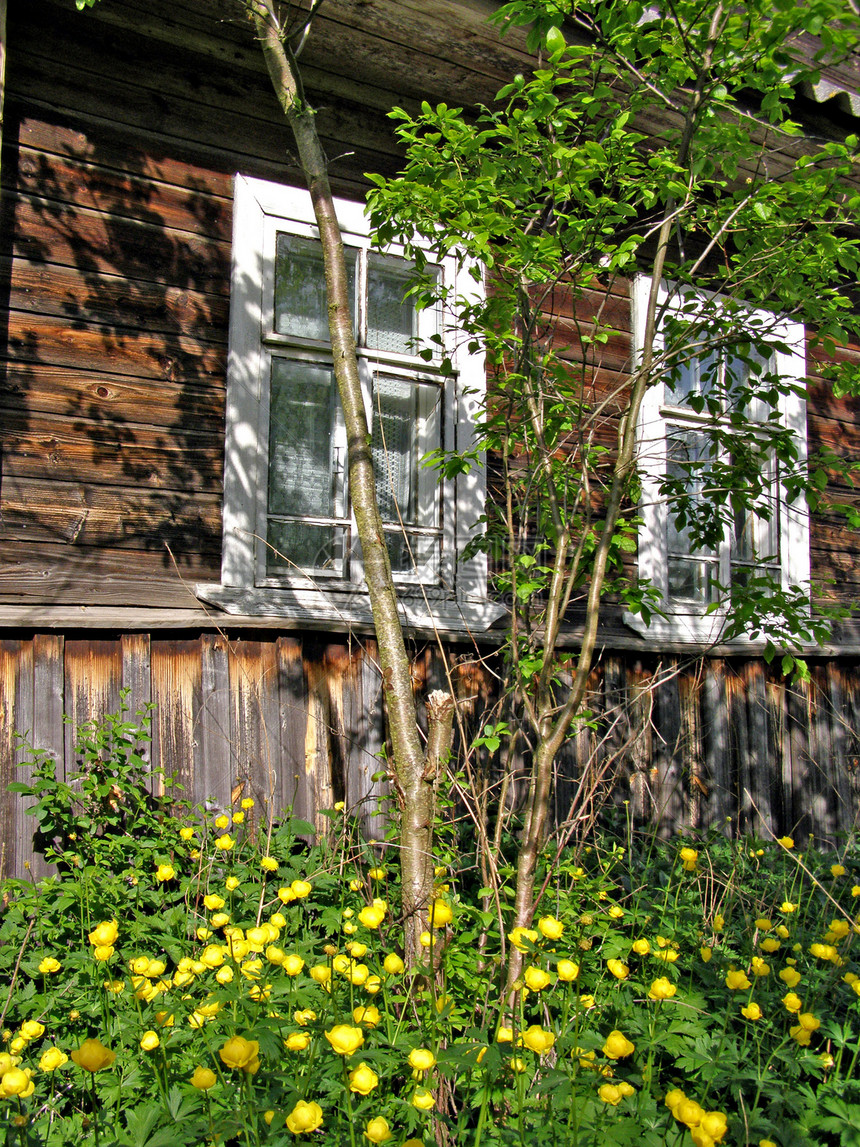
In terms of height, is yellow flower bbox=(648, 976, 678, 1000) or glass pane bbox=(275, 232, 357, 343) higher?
glass pane bbox=(275, 232, 357, 343)

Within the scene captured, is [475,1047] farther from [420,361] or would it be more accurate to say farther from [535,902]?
[420,361]

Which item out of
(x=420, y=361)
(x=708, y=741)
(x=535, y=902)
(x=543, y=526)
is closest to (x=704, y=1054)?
(x=535, y=902)

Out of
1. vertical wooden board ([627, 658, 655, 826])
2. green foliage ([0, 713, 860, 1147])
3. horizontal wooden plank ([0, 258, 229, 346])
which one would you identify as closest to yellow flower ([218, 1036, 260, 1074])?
green foliage ([0, 713, 860, 1147])

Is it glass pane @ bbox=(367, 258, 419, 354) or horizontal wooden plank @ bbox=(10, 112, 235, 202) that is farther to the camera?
glass pane @ bbox=(367, 258, 419, 354)

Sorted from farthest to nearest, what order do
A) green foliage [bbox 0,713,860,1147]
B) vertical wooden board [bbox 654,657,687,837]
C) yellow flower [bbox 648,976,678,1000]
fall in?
vertical wooden board [bbox 654,657,687,837]
yellow flower [bbox 648,976,678,1000]
green foliage [bbox 0,713,860,1147]

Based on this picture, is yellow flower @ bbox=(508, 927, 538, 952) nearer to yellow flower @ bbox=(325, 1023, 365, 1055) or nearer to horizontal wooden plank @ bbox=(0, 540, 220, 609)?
yellow flower @ bbox=(325, 1023, 365, 1055)

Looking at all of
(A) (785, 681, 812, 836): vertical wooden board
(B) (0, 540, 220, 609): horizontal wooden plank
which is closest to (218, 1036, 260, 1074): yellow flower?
(B) (0, 540, 220, 609): horizontal wooden plank

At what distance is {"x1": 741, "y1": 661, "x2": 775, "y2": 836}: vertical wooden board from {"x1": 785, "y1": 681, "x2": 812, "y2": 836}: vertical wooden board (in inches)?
7.0

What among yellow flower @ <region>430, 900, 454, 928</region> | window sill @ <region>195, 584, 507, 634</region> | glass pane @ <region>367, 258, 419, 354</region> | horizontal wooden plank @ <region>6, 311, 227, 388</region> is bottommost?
yellow flower @ <region>430, 900, 454, 928</region>

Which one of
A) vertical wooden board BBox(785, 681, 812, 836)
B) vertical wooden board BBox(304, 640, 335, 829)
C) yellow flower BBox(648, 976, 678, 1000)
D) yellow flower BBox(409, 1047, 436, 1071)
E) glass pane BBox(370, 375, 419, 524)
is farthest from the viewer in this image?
vertical wooden board BBox(785, 681, 812, 836)

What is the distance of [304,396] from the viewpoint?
11.8 feet

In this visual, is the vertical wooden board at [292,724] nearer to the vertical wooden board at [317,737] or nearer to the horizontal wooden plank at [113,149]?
the vertical wooden board at [317,737]

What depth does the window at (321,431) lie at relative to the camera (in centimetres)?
332

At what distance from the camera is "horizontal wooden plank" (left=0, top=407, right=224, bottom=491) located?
9.77ft
